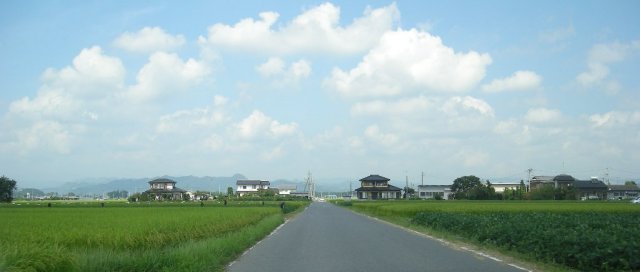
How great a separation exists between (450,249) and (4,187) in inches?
3557

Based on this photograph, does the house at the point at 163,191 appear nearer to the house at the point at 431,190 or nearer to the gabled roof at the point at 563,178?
the house at the point at 431,190

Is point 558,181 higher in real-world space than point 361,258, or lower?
higher

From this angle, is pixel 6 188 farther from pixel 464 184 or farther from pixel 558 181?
pixel 558 181

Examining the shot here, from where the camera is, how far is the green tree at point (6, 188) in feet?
291

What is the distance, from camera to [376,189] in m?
129

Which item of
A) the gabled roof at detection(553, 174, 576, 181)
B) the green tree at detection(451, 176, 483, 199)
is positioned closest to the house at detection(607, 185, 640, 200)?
the gabled roof at detection(553, 174, 576, 181)

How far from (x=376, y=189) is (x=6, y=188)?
248 feet

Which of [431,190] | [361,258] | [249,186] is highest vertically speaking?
[249,186]

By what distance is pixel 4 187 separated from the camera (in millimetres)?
88812

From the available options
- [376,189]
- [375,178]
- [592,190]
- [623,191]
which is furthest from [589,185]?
[375,178]

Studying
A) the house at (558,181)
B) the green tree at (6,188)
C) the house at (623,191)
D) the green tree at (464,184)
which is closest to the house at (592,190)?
the house at (558,181)

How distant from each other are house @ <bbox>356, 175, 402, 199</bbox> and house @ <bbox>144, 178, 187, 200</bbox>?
142 feet

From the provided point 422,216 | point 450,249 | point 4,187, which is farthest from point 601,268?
point 4,187

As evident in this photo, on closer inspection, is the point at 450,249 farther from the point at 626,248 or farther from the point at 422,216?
the point at 422,216
